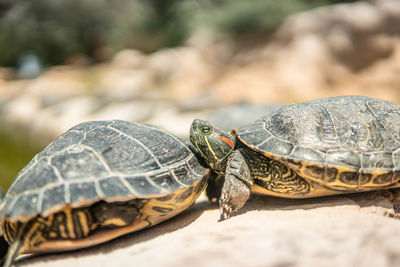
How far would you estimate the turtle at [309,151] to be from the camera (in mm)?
2207

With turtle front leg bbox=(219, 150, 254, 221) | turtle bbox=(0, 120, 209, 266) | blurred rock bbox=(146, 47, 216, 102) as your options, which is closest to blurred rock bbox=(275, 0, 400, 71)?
blurred rock bbox=(146, 47, 216, 102)

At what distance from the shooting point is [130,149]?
2.25 metres

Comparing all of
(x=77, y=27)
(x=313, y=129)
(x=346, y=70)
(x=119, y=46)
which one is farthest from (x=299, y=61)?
(x=77, y=27)

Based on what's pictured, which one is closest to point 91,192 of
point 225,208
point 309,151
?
point 225,208

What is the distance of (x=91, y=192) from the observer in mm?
1885

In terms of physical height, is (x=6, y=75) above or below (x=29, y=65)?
below

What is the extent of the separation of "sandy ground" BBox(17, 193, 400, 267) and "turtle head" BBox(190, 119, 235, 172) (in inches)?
18.3

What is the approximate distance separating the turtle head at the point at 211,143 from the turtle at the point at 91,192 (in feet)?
0.73

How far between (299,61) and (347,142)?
7.20 m

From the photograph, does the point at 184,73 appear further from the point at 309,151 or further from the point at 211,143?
the point at 309,151

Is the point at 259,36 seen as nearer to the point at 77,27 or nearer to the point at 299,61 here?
the point at 299,61

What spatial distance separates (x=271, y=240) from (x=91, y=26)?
18.9 m

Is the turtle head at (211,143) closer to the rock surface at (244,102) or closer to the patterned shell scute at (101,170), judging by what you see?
the patterned shell scute at (101,170)

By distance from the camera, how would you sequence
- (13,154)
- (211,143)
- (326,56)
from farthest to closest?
(326,56), (13,154), (211,143)
